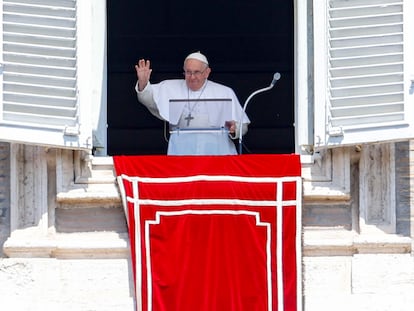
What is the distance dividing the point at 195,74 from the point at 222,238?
4.86 ft

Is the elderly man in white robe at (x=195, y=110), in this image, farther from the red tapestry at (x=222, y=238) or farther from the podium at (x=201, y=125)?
the red tapestry at (x=222, y=238)

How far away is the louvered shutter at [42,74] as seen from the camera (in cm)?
1123

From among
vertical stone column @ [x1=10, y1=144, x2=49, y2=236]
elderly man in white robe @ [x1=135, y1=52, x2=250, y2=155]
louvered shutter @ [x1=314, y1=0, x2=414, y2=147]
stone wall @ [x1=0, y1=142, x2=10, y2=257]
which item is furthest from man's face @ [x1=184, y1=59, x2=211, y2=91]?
stone wall @ [x1=0, y1=142, x2=10, y2=257]

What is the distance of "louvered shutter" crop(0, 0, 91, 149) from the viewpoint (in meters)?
11.2

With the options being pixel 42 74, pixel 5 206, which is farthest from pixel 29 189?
pixel 42 74

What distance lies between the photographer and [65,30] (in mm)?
11359

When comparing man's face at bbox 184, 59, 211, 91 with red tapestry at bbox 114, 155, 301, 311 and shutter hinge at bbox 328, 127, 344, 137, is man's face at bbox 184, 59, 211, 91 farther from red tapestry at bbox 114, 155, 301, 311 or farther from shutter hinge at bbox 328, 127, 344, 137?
shutter hinge at bbox 328, 127, 344, 137

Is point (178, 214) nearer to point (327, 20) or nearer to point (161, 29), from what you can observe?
point (327, 20)

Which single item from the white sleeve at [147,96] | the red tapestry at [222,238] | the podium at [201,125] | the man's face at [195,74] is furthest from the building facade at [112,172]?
the man's face at [195,74]

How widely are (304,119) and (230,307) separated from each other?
1200mm

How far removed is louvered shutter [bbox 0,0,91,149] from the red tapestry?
0.53 m

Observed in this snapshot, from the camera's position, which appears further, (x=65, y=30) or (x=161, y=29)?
(x=161, y=29)

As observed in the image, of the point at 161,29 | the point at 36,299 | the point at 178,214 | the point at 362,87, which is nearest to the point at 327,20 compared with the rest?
the point at 362,87

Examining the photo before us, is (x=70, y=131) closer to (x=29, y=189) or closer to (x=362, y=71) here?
(x=29, y=189)
